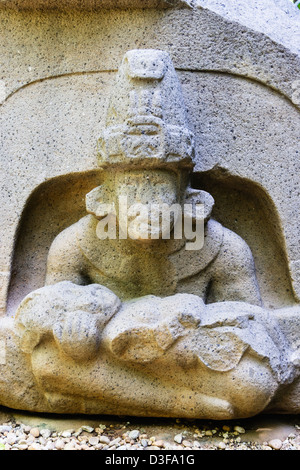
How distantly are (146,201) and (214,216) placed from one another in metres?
0.41

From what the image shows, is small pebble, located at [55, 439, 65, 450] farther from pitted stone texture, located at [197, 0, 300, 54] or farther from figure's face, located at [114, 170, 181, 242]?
pitted stone texture, located at [197, 0, 300, 54]

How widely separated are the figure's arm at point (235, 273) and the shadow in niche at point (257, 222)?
0.10m

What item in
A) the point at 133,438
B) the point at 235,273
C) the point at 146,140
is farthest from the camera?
A: the point at 235,273

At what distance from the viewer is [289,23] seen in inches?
83.4

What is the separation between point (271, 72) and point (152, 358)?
1095 millimetres

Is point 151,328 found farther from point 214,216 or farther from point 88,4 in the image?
point 88,4

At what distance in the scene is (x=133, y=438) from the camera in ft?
6.07

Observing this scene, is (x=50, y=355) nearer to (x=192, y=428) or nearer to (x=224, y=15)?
(x=192, y=428)

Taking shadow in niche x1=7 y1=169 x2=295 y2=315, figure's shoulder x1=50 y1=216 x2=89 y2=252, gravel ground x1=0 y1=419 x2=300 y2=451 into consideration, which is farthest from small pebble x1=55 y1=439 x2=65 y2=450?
figure's shoulder x1=50 y1=216 x2=89 y2=252

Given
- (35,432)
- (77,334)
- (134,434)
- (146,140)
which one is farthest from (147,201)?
(35,432)

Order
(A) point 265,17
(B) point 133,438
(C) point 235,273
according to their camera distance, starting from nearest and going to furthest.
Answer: (B) point 133,438 < (C) point 235,273 < (A) point 265,17

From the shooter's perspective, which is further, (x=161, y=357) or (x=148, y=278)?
(x=148, y=278)

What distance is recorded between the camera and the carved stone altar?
69.3 inches

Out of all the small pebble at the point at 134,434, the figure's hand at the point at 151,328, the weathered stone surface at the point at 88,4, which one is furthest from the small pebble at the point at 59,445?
the weathered stone surface at the point at 88,4
